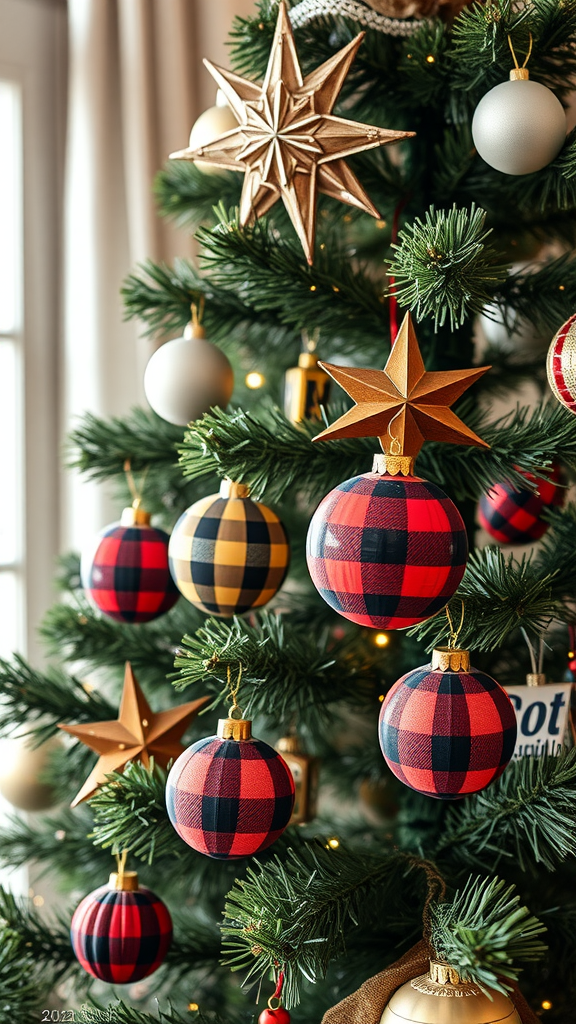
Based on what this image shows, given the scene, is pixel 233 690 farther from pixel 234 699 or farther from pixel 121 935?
pixel 121 935

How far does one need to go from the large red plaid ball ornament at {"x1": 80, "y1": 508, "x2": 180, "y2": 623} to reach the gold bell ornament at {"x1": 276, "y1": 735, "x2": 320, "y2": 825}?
189mm

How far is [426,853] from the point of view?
27.8 inches

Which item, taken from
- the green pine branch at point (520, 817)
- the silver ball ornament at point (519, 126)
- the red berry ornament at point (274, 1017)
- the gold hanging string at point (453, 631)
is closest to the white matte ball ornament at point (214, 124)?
the silver ball ornament at point (519, 126)

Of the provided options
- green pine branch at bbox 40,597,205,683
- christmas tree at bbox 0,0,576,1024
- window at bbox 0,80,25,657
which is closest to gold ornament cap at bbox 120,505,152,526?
christmas tree at bbox 0,0,576,1024

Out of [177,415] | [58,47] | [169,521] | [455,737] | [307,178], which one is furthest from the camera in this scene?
[58,47]

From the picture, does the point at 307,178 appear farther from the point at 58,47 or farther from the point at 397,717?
the point at 58,47

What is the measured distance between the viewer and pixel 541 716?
719 mm

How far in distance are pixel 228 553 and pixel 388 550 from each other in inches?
7.3

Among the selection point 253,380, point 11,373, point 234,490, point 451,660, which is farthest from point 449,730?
point 11,373

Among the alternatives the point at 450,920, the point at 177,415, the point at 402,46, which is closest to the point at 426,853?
the point at 450,920

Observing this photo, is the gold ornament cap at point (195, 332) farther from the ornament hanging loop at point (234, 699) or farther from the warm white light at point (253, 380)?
the ornament hanging loop at point (234, 699)

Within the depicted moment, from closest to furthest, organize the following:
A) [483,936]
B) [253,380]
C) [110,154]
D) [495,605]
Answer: [483,936] < [495,605] < [253,380] < [110,154]

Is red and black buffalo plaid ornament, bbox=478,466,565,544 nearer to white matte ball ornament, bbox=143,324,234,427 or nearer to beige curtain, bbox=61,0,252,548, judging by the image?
white matte ball ornament, bbox=143,324,234,427

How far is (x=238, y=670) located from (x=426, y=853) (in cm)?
22
